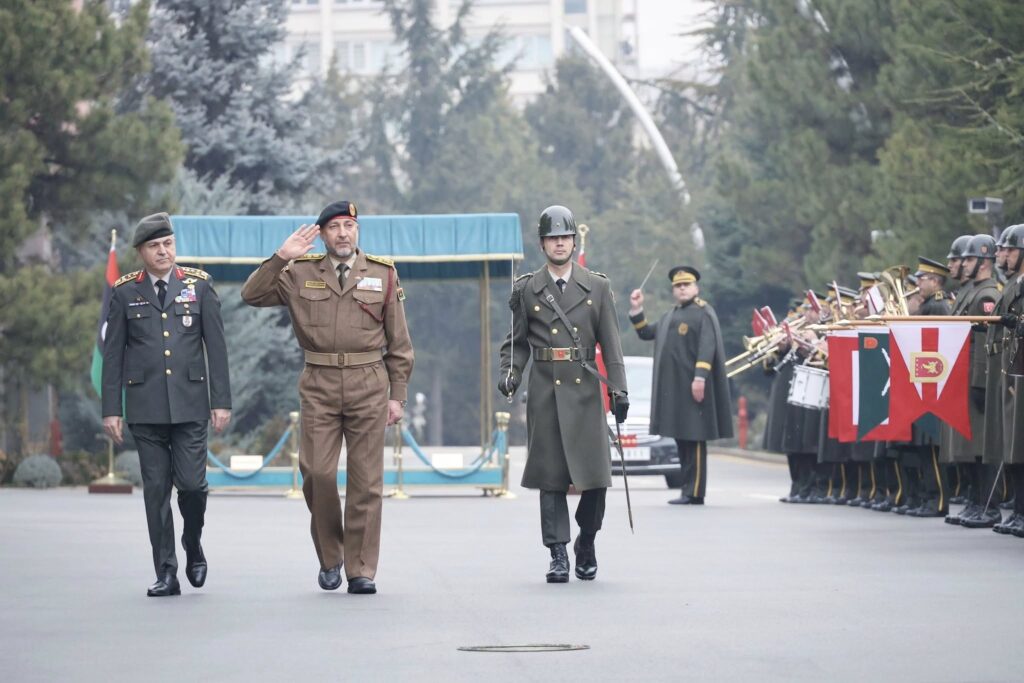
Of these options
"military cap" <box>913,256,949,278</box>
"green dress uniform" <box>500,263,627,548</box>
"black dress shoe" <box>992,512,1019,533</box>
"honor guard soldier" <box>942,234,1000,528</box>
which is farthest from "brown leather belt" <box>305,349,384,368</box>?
"military cap" <box>913,256,949,278</box>

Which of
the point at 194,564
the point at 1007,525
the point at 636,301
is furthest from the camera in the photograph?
the point at 636,301

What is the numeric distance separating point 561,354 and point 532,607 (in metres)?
2.12

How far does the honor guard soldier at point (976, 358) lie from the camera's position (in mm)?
16766

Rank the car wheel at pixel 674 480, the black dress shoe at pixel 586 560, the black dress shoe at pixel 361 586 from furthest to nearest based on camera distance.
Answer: the car wheel at pixel 674 480
the black dress shoe at pixel 586 560
the black dress shoe at pixel 361 586

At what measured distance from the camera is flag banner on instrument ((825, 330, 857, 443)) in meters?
19.0

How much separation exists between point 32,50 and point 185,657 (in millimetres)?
19788

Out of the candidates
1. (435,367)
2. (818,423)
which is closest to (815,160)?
(818,423)

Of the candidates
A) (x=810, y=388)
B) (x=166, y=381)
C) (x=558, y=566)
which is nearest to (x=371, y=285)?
(x=166, y=381)

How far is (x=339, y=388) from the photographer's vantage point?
12.3 meters

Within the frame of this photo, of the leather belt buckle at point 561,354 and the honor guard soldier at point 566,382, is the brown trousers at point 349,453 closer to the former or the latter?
the honor guard soldier at point 566,382

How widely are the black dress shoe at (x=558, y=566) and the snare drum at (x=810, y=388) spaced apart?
806cm

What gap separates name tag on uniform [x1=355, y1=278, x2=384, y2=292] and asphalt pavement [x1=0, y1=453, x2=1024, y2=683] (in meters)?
1.65

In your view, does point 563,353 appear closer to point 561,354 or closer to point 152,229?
point 561,354

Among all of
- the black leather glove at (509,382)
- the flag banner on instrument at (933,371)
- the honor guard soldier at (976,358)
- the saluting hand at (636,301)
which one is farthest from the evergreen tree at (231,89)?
the black leather glove at (509,382)
